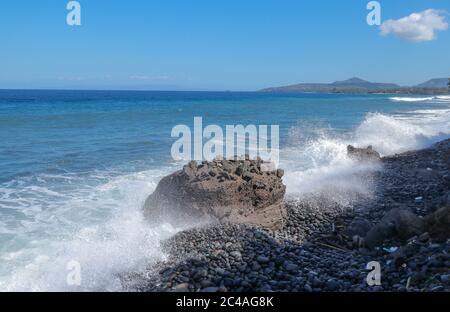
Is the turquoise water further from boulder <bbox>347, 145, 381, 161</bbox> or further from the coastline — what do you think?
the coastline

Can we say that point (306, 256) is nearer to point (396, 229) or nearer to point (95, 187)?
point (396, 229)

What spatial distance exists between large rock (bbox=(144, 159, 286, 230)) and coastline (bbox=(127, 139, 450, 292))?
1.58 feet

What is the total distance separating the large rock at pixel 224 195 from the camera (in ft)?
29.2

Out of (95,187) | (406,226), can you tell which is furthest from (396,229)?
(95,187)

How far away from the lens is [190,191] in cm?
916

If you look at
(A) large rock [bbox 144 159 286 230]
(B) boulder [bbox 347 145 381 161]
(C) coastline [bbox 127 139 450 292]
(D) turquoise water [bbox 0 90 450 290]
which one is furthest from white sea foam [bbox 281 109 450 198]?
(A) large rock [bbox 144 159 286 230]

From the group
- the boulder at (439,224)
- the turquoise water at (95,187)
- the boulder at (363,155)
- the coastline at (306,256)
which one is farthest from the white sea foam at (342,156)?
the boulder at (439,224)

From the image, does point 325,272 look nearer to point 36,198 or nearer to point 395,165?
point 36,198

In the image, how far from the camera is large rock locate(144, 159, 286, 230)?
29.2 feet

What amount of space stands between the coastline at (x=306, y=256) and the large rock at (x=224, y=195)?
481 millimetres

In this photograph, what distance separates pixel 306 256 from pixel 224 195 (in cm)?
246

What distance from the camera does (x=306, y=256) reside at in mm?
7195
